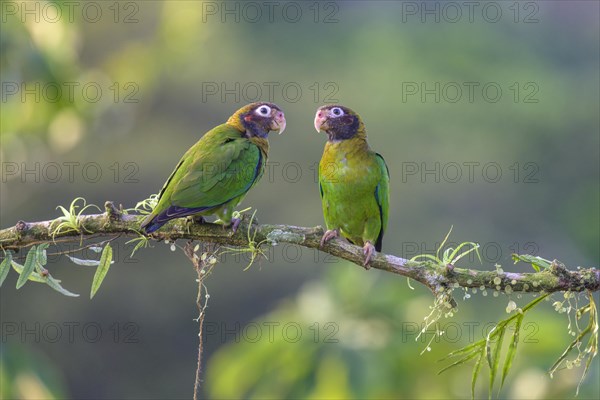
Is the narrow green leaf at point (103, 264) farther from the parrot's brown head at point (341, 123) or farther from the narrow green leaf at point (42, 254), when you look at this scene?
the parrot's brown head at point (341, 123)

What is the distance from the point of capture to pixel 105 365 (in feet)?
108

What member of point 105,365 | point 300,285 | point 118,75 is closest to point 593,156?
point 300,285

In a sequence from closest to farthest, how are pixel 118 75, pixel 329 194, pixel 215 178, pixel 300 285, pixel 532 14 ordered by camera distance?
pixel 215 178 < pixel 329 194 < pixel 118 75 < pixel 300 285 < pixel 532 14

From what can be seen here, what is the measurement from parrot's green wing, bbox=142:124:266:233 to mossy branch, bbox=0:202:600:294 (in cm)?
24

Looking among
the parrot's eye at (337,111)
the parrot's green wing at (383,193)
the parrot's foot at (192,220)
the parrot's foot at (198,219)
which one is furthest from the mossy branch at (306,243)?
the parrot's eye at (337,111)

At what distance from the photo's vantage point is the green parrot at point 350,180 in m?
7.70

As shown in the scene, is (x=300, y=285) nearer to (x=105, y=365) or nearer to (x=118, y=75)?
(x=105, y=365)

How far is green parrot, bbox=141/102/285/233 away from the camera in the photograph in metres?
6.36

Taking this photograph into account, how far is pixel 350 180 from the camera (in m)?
7.68

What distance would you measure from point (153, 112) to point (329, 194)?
27.8 metres

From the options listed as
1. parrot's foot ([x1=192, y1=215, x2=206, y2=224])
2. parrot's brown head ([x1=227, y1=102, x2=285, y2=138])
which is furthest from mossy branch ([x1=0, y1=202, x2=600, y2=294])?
parrot's brown head ([x1=227, y1=102, x2=285, y2=138])

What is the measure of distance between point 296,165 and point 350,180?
24.7m

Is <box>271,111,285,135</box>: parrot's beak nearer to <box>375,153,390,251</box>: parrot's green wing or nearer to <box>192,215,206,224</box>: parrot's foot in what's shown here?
<box>375,153,390,251</box>: parrot's green wing

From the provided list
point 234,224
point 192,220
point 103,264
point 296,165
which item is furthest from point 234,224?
point 296,165
